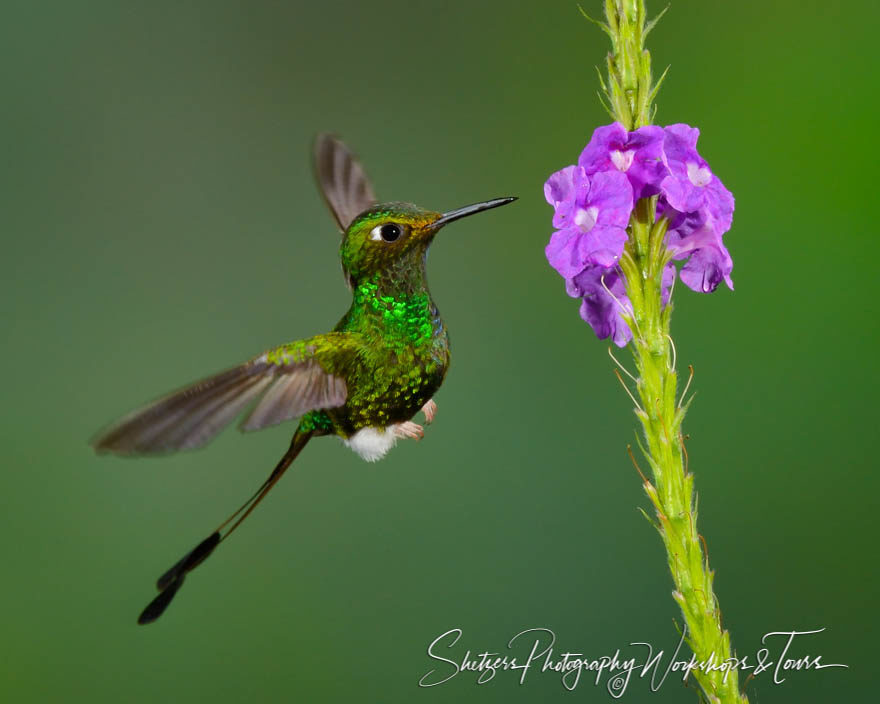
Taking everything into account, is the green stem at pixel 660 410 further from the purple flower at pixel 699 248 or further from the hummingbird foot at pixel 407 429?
the hummingbird foot at pixel 407 429

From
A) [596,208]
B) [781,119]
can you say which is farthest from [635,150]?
[781,119]

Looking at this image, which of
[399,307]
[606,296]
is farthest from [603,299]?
[399,307]

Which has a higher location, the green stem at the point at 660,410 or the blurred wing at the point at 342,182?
the blurred wing at the point at 342,182

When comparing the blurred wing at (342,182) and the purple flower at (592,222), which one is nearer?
the purple flower at (592,222)

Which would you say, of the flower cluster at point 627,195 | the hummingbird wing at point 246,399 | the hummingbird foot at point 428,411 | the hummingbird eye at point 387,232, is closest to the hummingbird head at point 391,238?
the hummingbird eye at point 387,232

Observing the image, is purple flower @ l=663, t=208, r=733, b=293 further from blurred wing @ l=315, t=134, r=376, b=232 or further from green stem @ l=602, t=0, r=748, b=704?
blurred wing @ l=315, t=134, r=376, b=232

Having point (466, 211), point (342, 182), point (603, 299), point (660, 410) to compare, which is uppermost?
point (342, 182)

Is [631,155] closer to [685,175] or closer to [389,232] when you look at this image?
[685,175]
